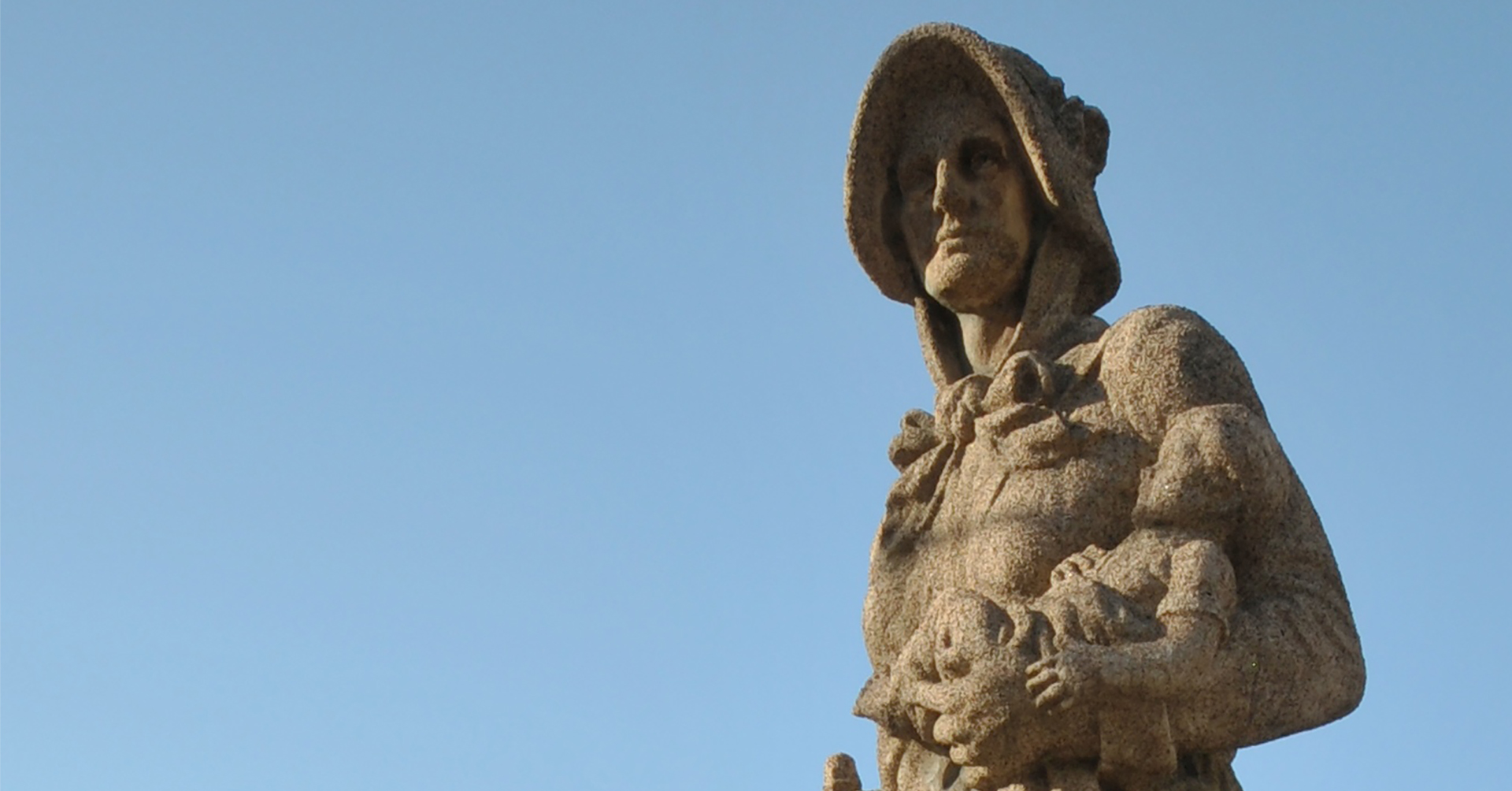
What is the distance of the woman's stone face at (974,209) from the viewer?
7.60 m

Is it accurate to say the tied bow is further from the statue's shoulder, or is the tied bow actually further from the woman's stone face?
the woman's stone face

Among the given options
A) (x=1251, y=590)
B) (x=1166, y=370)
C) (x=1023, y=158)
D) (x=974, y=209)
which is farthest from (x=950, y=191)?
(x=1251, y=590)

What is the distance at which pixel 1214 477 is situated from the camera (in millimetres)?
6570

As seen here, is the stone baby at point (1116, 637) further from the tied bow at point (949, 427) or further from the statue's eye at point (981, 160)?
the statue's eye at point (981, 160)

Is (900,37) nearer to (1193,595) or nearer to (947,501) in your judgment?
(947,501)

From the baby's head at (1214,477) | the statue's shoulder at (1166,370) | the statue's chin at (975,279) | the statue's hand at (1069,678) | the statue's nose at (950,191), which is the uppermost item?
the statue's nose at (950,191)

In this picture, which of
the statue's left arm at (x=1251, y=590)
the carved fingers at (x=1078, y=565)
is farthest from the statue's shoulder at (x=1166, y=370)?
the carved fingers at (x=1078, y=565)

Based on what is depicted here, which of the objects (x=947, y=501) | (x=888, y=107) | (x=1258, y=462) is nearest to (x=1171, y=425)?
(x=1258, y=462)

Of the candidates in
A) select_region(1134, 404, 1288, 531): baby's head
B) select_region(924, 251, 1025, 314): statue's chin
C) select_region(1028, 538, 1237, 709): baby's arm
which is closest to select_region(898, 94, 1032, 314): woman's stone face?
select_region(924, 251, 1025, 314): statue's chin

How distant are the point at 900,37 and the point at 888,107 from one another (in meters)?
0.27

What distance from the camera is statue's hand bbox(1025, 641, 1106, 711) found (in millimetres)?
6070

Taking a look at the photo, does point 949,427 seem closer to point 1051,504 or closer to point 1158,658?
point 1051,504

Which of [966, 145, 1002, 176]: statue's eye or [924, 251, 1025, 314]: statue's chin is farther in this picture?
[966, 145, 1002, 176]: statue's eye

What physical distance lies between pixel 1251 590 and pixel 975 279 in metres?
1.55
